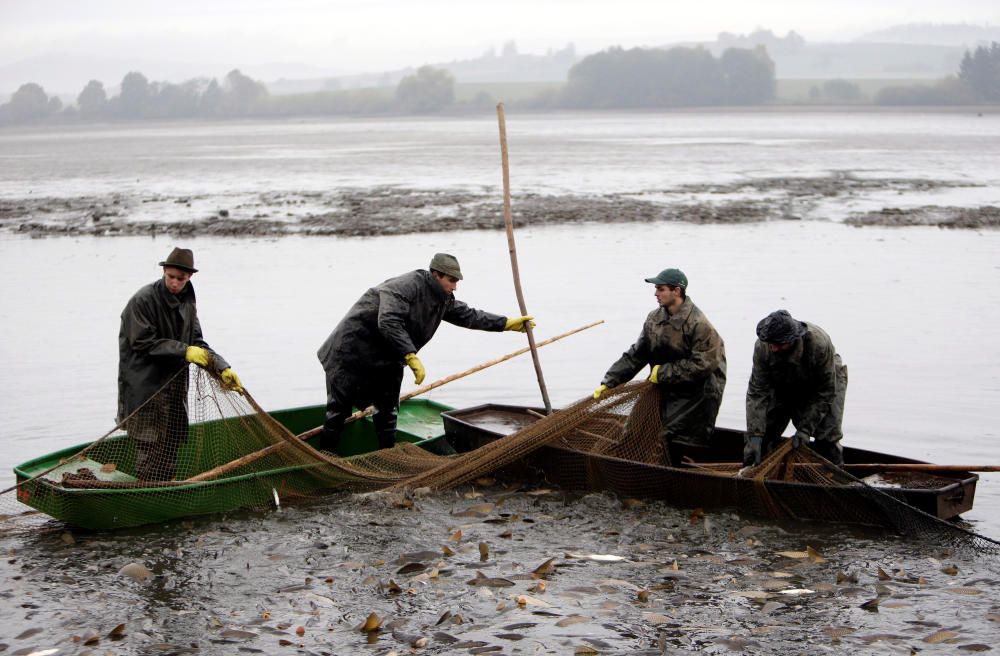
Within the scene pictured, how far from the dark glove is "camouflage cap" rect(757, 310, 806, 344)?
94 centimetres

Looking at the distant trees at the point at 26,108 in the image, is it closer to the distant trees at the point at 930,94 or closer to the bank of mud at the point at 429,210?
the distant trees at the point at 930,94

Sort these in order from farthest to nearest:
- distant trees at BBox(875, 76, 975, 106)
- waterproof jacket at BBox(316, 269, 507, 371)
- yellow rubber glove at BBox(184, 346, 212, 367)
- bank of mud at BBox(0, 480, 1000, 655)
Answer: distant trees at BBox(875, 76, 975, 106) < waterproof jacket at BBox(316, 269, 507, 371) < yellow rubber glove at BBox(184, 346, 212, 367) < bank of mud at BBox(0, 480, 1000, 655)

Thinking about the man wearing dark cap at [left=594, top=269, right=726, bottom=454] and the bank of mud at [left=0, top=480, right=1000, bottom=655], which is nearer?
the bank of mud at [left=0, top=480, right=1000, bottom=655]

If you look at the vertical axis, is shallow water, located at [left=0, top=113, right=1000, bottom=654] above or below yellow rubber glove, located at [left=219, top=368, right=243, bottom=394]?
below

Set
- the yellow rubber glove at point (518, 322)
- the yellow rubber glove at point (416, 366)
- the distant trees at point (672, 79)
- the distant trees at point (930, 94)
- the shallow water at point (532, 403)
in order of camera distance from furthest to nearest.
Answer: the distant trees at point (672, 79) → the distant trees at point (930, 94) → the yellow rubber glove at point (518, 322) → the yellow rubber glove at point (416, 366) → the shallow water at point (532, 403)

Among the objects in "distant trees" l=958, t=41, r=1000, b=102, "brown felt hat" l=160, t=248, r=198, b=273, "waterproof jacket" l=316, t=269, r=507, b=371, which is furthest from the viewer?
"distant trees" l=958, t=41, r=1000, b=102

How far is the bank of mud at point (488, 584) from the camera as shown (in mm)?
7180

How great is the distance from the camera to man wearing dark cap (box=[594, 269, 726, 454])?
31.9 ft

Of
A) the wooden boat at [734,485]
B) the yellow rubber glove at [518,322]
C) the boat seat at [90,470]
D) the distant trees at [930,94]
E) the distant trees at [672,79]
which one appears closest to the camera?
the wooden boat at [734,485]

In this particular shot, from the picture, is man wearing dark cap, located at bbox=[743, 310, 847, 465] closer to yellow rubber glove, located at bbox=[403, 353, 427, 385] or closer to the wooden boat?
the wooden boat

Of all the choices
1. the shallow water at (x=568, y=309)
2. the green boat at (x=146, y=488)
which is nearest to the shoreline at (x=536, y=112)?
the shallow water at (x=568, y=309)

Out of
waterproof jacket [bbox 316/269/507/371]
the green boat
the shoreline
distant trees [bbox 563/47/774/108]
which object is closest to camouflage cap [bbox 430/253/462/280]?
waterproof jacket [bbox 316/269/507/371]

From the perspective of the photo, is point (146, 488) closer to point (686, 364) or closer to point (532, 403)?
point (686, 364)

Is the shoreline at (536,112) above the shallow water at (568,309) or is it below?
above
